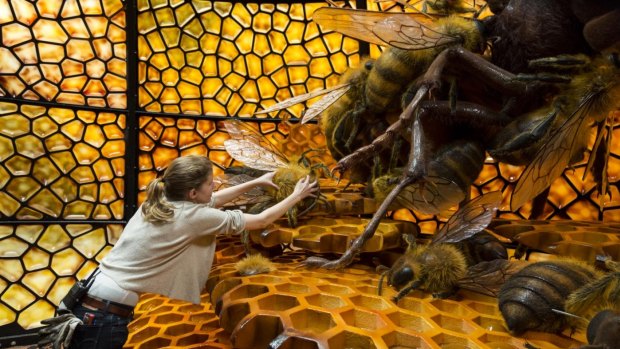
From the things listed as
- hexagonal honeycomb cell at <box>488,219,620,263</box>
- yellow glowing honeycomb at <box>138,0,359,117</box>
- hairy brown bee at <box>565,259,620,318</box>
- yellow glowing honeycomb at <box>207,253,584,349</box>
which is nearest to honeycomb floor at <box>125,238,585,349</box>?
yellow glowing honeycomb at <box>207,253,584,349</box>

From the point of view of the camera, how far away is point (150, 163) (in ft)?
8.40

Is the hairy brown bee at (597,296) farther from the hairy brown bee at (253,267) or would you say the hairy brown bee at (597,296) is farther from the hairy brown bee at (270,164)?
the hairy brown bee at (270,164)

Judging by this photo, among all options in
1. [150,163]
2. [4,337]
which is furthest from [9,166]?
[4,337]

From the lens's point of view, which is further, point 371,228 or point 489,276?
point 371,228

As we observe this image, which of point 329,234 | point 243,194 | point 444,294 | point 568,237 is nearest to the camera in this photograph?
point 444,294

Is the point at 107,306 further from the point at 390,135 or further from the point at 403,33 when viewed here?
the point at 403,33

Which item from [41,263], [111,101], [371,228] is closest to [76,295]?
[371,228]

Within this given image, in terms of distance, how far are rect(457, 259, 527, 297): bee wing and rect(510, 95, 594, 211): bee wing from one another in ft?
0.50

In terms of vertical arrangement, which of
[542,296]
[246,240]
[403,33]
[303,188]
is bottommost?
[246,240]

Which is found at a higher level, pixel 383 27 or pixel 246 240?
pixel 383 27

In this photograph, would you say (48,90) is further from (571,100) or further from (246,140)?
(571,100)

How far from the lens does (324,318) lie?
1.07 m

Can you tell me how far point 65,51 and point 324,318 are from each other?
2101 mm

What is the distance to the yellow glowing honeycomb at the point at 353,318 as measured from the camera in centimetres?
96
